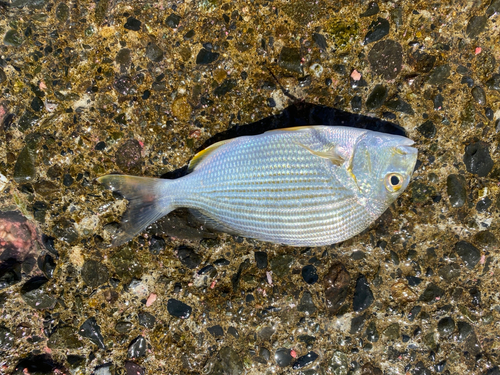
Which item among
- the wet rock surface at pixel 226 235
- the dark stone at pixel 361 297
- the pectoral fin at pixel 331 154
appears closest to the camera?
the pectoral fin at pixel 331 154

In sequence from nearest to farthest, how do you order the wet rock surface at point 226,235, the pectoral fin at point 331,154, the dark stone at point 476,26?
the pectoral fin at point 331,154 → the dark stone at point 476,26 → the wet rock surface at point 226,235

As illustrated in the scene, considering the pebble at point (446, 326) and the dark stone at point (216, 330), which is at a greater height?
the pebble at point (446, 326)

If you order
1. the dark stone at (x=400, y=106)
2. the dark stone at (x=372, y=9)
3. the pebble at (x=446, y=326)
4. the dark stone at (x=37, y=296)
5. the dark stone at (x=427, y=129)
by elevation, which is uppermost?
the dark stone at (x=372, y=9)

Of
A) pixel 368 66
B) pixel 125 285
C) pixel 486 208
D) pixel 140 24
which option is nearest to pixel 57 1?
pixel 140 24

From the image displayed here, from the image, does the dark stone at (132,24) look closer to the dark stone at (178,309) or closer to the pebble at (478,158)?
the dark stone at (178,309)

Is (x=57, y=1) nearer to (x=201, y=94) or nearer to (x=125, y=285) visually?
(x=201, y=94)

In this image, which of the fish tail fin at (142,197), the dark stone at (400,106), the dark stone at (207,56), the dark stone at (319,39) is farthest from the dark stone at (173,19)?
the dark stone at (400,106)

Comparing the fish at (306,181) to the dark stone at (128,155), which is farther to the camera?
the dark stone at (128,155)
